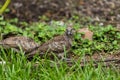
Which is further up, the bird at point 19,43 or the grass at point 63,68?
the bird at point 19,43

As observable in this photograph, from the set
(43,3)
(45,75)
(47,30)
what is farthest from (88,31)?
(43,3)

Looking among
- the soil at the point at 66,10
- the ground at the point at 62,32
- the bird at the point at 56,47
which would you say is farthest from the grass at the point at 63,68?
the soil at the point at 66,10

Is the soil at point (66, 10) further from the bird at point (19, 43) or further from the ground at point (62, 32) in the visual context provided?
the bird at point (19, 43)

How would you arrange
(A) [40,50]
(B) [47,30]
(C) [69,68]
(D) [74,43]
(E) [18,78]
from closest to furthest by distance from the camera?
(E) [18,78]
(C) [69,68]
(A) [40,50]
(D) [74,43]
(B) [47,30]

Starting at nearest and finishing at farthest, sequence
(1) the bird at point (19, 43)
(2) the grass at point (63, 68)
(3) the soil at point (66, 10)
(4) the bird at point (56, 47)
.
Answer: (2) the grass at point (63, 68) < (4) the bird at point (56, 47) < (1) the bird at point (19, 43) < (3) the soil at point (66, 10)

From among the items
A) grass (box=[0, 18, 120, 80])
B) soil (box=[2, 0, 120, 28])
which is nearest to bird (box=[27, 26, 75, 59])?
grass (box=[0, 18, 120, 80])

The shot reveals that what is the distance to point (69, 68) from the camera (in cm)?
431

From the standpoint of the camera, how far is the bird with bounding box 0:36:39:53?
186 inches

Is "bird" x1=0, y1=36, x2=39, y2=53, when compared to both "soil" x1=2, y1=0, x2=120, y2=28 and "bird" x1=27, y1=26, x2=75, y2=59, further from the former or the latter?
"soil" x1=2, y1=0, x2=120, y2=28

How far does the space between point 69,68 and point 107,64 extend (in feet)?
1.31

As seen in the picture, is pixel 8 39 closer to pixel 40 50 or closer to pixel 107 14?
pixel 40 50

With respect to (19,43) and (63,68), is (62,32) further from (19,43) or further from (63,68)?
(63,68)

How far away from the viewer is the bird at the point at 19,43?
471 cm

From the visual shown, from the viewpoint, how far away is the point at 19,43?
15.7 feet
